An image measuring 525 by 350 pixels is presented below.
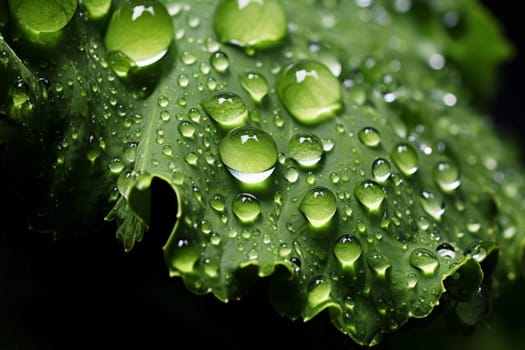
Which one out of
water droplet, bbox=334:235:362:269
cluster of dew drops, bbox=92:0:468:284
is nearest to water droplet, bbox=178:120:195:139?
cluster of dew drops, bbox=92:0:468:284

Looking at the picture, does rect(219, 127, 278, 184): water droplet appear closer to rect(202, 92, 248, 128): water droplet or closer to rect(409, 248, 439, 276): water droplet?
rect(202, 92, 248, 128): water droplet

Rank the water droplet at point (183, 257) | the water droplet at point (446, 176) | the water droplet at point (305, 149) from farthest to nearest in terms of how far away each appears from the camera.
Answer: the water droplet at point (446, 176)
the water droplet at point (305, 149)
the water droplet at point (183, 257)

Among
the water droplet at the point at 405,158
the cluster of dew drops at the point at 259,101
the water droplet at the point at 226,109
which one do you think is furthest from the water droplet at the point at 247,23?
the water droplet at the point at 405,158

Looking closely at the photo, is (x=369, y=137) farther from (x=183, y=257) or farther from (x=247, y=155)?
(x=183, y=257)

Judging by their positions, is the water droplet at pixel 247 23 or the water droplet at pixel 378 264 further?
the water droplet at pixel 247 23

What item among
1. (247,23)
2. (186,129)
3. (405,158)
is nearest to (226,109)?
(186,129)

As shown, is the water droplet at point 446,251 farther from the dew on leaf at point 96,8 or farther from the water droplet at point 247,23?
the dew on leaf at point 96,8

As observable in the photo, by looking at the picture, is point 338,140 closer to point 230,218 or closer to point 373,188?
point 373,188
